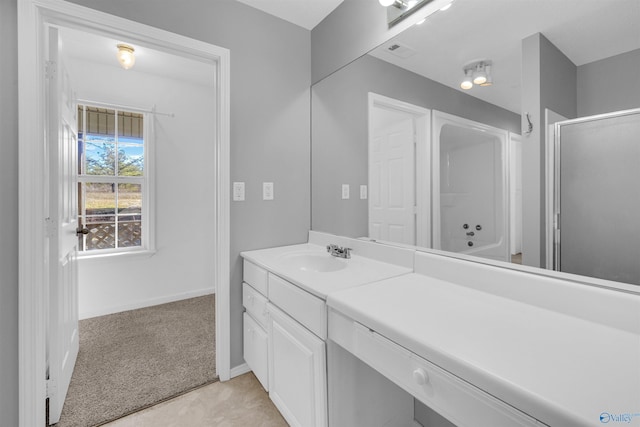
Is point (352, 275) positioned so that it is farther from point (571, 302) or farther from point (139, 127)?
point (139, 127)

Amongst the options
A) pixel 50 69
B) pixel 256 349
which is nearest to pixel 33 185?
pixel 50 69

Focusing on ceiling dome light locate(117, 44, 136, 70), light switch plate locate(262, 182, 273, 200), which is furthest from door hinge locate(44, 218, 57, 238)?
ceiling dome light locate(117, 44, 136, 70)

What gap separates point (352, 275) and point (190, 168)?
2.59 metres

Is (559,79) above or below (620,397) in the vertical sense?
above

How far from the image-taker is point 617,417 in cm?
47

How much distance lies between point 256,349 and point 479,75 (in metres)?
1.80

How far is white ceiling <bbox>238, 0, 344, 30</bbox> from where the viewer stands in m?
1.81

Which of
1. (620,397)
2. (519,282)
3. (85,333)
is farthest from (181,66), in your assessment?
(620,397)

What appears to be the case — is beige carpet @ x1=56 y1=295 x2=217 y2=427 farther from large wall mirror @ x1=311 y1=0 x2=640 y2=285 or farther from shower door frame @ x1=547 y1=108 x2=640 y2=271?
shower door frame @ x1=547 y1=108 x2=640 y2=271

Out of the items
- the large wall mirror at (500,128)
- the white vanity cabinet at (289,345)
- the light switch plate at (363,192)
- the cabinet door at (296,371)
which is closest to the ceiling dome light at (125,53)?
the large wall mirror at (500,128)

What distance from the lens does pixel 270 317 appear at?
144cm

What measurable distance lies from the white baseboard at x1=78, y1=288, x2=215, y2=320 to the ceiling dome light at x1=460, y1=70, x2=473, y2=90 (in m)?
3.19

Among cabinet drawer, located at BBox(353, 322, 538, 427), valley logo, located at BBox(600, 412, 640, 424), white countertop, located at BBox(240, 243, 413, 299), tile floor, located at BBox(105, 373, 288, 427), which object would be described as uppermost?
white countertop, located at BBox(240, 243, 413, 299)

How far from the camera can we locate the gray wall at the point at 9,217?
4.05 feet
